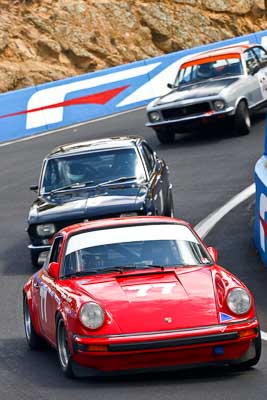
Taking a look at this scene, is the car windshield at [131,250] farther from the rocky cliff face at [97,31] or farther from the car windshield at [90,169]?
the rocky cliff face at [97,31]

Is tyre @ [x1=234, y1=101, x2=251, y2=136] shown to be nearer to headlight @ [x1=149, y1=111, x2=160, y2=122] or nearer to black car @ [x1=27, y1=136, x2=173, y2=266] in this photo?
headlight @ [x1=149, y1=111, x2=160, y2=122]

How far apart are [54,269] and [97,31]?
28123 millimetres

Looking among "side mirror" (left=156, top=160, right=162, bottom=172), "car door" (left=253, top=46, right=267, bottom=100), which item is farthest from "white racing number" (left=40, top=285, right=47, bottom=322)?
"car door" (left=253, top=46, right=267, bottom=100)

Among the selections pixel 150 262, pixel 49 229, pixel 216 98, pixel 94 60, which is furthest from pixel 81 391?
pixel 94 60

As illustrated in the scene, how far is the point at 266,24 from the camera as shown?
41.0 metres

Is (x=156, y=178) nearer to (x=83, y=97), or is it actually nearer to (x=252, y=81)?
(x=252, y=81)

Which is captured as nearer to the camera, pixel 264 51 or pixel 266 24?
pixel 264 51

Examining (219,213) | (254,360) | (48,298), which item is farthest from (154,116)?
(254,360)

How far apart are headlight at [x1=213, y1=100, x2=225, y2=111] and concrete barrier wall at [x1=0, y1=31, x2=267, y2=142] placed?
249 inches

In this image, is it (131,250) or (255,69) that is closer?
(131,250)

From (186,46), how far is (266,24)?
3.66 m

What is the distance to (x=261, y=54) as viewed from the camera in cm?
2609

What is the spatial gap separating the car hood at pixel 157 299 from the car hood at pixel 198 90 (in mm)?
14378

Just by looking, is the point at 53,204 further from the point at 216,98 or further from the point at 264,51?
the point at 264,51
